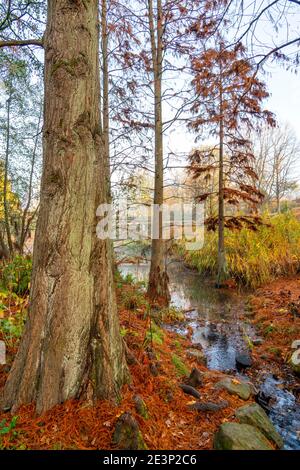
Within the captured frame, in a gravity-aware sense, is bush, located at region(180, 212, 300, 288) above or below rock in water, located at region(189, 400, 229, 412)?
above

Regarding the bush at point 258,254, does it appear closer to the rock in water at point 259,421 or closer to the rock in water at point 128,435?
the rock in water at point 259,421

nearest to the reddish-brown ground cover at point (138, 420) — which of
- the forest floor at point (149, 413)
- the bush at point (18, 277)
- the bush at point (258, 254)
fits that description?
the forest floor at point (149, 413)

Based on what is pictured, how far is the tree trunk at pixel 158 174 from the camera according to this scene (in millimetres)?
5809

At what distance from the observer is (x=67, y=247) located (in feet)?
6.19

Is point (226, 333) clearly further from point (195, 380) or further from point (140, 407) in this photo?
point (140, 407)

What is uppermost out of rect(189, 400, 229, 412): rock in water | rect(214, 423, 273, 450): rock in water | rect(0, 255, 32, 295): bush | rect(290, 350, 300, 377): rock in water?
rect(0, 255, 32, 295): bush

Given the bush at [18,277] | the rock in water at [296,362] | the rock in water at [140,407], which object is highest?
the bush at [18,277]

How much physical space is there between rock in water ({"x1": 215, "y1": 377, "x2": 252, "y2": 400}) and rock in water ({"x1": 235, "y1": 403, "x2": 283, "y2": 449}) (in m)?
0.46

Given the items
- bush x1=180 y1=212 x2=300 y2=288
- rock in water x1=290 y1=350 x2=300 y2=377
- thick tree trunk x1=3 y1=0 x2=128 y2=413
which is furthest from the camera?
bush x1=180 y1=212 x2=300 y2=288

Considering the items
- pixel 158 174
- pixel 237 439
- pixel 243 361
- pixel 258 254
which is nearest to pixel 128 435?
pixel 237 439

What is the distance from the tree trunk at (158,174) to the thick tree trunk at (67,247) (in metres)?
3.88

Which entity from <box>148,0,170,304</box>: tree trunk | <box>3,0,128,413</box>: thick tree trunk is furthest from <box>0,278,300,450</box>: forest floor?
<box>148,0,170,304</box>: tree trunk

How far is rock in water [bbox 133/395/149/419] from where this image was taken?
6.32 ft

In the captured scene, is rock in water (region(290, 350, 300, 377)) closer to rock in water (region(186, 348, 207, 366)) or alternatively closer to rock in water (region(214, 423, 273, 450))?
rock in water (region(186, 348, 207, 366))
